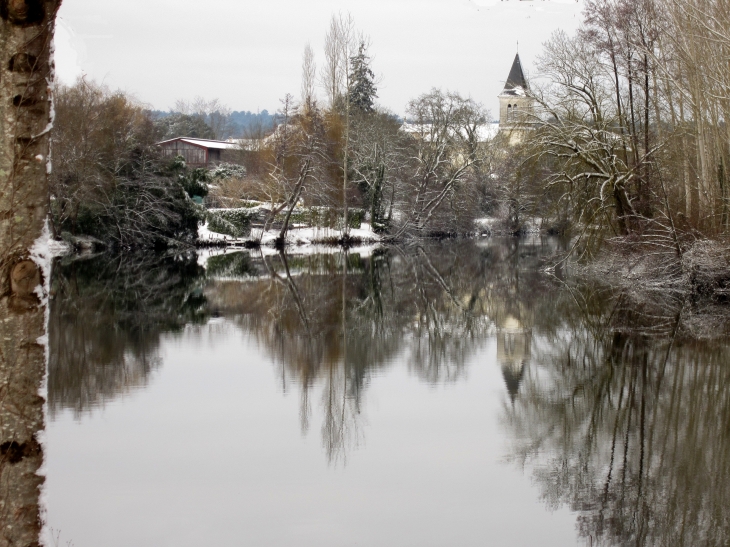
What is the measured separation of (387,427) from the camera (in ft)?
29.4

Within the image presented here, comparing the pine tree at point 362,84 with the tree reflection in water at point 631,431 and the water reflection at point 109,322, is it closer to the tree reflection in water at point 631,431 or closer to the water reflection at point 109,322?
the water reflection at point 109,322

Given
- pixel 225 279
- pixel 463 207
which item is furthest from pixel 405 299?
pixel 463 207

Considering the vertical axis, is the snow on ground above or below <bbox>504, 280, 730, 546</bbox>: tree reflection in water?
above

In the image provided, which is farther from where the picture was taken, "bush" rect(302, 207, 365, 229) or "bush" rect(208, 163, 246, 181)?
"bush" rect(208, 163, 246, 181)

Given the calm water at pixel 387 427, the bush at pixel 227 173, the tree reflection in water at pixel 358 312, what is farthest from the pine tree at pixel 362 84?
the calm water at pixel 387 427

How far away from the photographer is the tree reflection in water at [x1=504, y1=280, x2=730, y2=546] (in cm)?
625

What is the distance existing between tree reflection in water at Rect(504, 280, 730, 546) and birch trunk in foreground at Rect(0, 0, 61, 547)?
3.88 m

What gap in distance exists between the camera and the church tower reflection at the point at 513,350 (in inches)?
446

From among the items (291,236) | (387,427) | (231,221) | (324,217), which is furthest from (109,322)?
(324,217)

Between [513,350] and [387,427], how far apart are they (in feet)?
17.3

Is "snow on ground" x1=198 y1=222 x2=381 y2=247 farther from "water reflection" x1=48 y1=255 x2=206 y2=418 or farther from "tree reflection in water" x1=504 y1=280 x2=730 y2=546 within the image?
"tree reflection in water" x1=504 y1=280 x2=730 y2=546

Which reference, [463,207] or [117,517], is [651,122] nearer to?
[117,517]

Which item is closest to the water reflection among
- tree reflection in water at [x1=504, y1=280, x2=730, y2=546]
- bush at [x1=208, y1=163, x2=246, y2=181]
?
A: tree reflection in water at [x1=504, y1=280, x2=730, y2=546]

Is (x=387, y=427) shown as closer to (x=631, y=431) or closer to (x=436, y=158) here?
(x=631, y=431)
